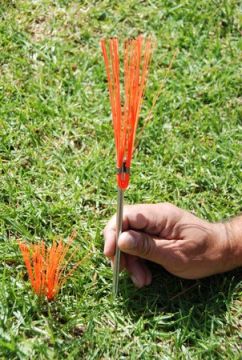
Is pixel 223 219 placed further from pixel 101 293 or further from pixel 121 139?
pixel 121 139

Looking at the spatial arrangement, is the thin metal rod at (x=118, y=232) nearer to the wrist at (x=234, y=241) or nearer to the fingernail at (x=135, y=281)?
the fingernail at (x=135, y=281)

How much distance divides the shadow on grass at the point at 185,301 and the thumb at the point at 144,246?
21cm

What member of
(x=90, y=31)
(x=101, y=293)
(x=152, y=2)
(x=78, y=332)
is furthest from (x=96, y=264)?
(x=152, y=2)

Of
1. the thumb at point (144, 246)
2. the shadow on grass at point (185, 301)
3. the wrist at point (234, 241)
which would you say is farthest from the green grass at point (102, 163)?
the thumb at point (144, 246)

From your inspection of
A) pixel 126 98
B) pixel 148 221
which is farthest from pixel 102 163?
pixel 126 98

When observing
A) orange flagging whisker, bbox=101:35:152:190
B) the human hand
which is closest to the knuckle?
the human hand

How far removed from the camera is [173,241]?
8.20 ft

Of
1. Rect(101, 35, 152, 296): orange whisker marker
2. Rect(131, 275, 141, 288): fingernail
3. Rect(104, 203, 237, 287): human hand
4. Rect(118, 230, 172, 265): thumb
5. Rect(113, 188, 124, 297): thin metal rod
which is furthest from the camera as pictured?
Rect(131, 275, 141, 288): fingernail

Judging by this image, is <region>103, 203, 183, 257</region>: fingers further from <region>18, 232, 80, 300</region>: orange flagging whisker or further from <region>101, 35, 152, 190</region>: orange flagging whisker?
<region>101, 35, 152, 190</region>: orange flagging whisker

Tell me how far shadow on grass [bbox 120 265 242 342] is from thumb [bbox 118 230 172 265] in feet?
0.68

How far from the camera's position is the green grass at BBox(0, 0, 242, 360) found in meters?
2.53

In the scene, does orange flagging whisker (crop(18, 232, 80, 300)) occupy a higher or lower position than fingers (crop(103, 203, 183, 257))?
lower

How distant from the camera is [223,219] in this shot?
2.86 meters

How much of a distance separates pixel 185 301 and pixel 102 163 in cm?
81
